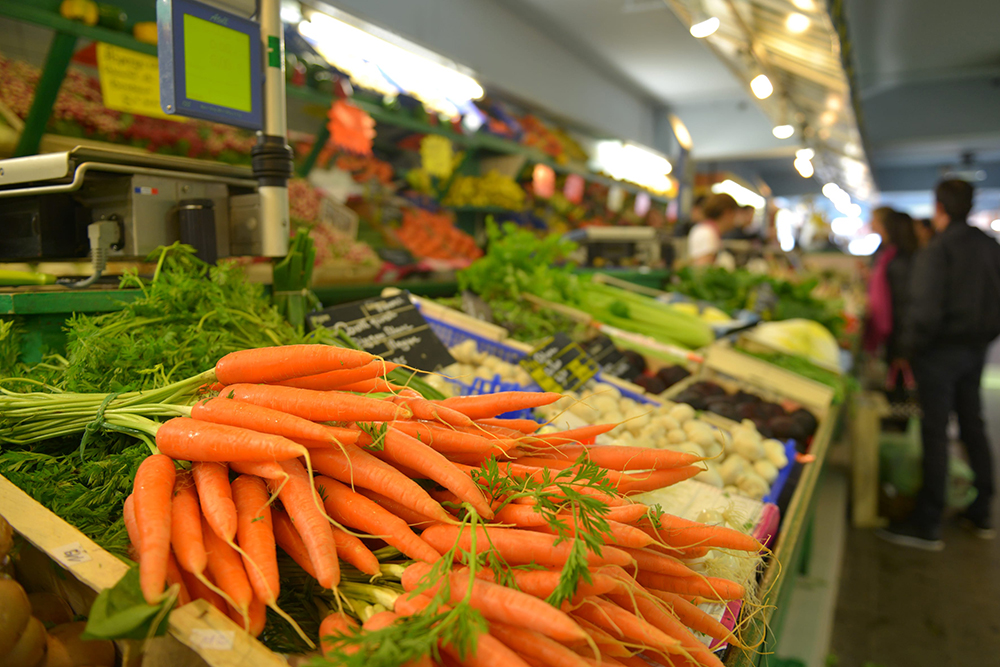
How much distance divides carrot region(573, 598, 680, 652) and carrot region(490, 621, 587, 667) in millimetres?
74

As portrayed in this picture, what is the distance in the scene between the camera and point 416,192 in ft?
17.2

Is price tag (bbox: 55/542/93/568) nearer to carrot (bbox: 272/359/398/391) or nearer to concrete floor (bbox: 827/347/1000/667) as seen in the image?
carrot (bbox: 272/359/398/391)

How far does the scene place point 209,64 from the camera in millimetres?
1549

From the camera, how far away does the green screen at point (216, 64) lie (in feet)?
4.93

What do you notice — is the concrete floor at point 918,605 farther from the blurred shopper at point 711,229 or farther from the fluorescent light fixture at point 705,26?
the fluorescent light fixture at point 705,26

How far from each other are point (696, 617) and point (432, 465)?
1.68 feet

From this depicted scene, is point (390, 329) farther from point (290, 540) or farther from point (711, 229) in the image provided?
point (711, 229)

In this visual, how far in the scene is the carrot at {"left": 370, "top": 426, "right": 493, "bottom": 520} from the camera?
0.96 meters

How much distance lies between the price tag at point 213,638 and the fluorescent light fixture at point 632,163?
8.42 m

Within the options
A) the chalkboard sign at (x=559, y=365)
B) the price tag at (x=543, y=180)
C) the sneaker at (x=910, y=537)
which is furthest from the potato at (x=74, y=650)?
the price tag at (x=543, y=180)

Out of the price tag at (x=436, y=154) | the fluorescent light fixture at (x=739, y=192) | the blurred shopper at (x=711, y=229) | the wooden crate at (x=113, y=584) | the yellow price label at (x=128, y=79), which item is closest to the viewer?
the wooden crate at (x=113, y=584)

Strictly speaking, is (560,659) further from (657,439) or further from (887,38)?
(887,38)

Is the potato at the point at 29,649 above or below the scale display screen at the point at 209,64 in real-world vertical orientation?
below

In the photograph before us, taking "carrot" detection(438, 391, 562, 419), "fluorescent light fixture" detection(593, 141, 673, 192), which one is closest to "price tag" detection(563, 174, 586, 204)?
"fluorescent light fixture" detection(593, 141, 673, 192)
